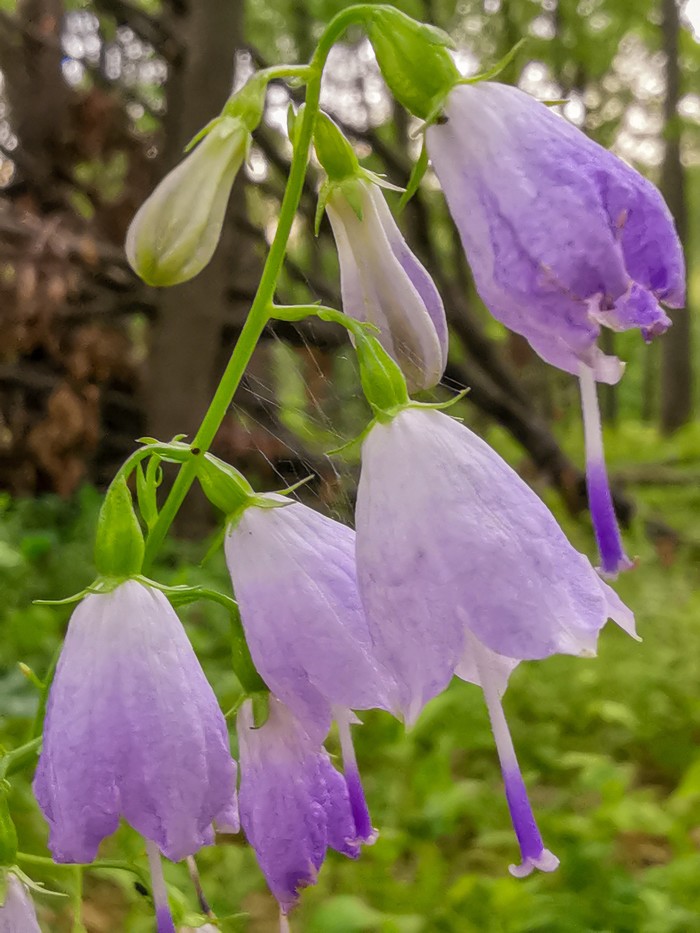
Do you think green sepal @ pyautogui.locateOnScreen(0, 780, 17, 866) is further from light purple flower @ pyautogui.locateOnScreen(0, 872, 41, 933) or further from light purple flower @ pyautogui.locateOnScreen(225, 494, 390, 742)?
light purple flower @ pyautogui.locateOnScreen(225, 494, 390, 742)

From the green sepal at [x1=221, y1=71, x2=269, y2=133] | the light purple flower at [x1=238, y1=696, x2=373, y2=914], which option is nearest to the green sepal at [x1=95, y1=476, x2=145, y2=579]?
the light purple flower at [x1=238, y1=696, x2=373, y2=914]

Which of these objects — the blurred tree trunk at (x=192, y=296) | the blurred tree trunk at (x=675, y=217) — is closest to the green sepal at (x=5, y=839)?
the blurred tree trunk at (x=192, y=296)

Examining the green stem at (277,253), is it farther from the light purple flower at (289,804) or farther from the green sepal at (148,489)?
the light purple flower at (289,804)

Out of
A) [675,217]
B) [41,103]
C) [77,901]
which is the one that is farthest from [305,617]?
[675,217]

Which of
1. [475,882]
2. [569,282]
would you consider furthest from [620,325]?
[475,882]

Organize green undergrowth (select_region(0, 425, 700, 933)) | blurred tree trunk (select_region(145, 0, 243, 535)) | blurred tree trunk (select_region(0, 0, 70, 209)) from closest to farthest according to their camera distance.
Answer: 1. green undergrowth (select_region(0, 425, 700, 933))
2. blurred tree trunk (select_region(145, 0, 243, 535))
3. blurred tree trunk (select_region(0, 0, 70, 209))

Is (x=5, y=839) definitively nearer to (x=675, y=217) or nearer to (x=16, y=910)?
(x=16, y=910)
